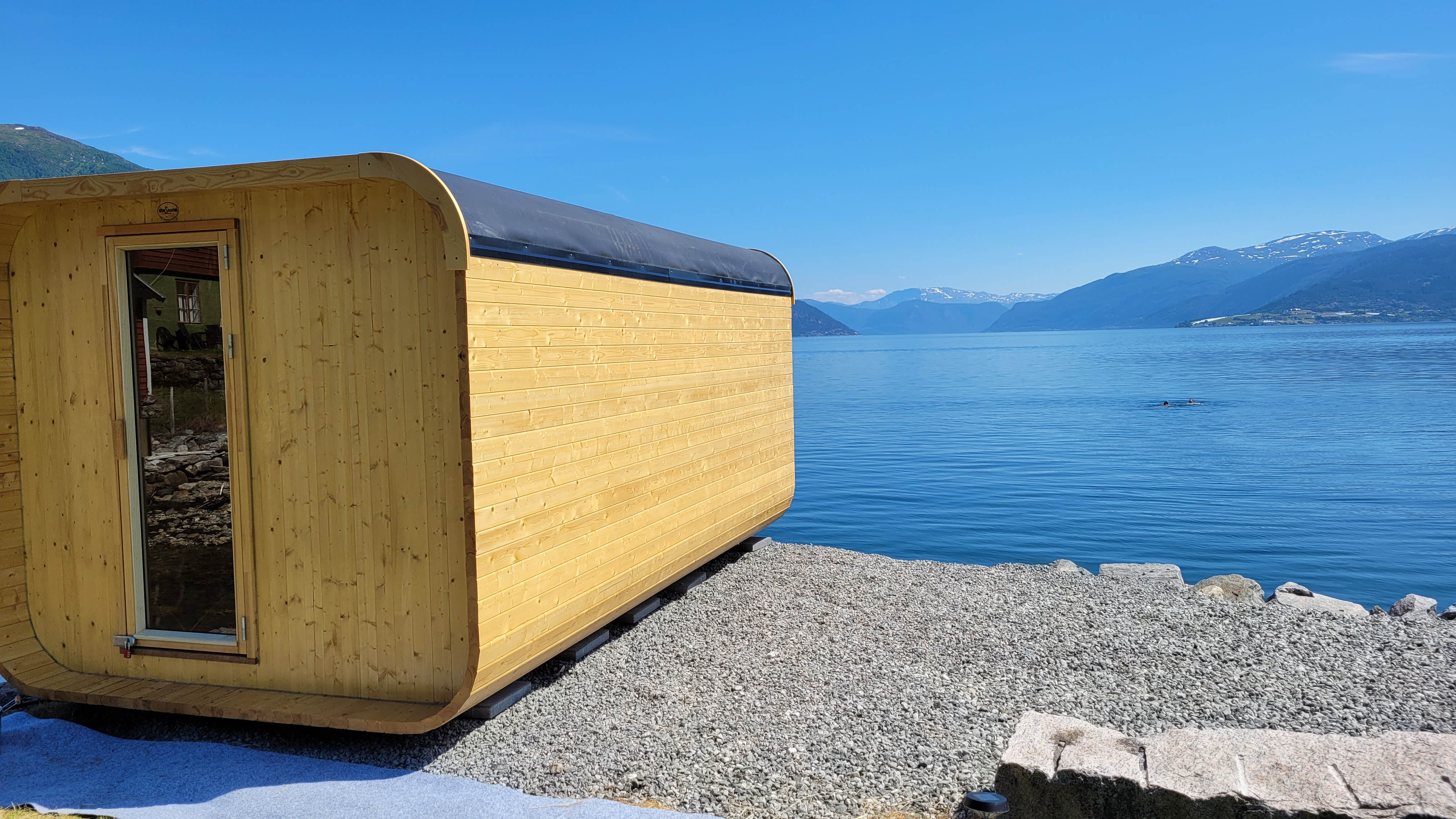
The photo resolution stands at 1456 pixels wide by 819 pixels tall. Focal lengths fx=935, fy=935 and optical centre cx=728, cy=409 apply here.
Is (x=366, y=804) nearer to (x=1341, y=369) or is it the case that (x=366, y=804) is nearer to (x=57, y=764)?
(x=57, y=764)

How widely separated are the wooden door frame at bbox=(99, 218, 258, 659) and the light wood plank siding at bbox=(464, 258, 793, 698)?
5.44 feet

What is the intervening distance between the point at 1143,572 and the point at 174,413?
10.7m

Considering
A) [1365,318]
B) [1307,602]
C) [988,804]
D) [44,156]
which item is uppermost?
[44,156]

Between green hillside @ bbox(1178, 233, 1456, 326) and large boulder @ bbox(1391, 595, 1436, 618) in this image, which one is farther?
green hillside @ bbox(1178, 233, 1456, 326)

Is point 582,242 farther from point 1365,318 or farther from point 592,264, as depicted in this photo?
point 1365,318

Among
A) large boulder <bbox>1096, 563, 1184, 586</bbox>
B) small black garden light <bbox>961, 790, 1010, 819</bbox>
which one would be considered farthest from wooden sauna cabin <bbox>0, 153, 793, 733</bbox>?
large boulder <bbox>1096, 563, 1184, 586</bbox>

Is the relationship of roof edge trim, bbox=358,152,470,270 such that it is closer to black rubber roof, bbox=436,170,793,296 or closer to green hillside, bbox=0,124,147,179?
black rubber roof, bbox=436,170,793,296

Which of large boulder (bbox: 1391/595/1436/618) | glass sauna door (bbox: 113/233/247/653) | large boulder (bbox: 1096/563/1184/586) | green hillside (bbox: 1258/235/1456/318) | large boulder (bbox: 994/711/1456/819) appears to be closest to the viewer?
large boulder (bbox: 994/711/1456/819)

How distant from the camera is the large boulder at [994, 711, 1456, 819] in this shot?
3859mm

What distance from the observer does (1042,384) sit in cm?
6128

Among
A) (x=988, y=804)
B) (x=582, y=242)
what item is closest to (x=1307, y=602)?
(x=988, y=804)

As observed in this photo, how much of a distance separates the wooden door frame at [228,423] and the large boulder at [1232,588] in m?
8.99

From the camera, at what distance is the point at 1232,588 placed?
1091 cm

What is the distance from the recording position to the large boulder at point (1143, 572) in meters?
11.4
